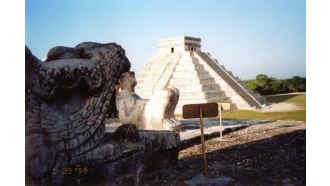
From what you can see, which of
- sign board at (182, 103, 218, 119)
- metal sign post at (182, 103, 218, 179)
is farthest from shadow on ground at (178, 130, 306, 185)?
sign board at (182, 103, 218, 119)

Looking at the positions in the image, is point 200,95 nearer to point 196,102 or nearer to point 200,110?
→ point 196,102

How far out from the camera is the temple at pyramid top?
99.5ft

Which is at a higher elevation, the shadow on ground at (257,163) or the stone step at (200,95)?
the stone step at (200,95)

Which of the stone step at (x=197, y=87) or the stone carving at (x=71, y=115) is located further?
the stone step at (x=197, y=87)

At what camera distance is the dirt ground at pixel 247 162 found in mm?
5293

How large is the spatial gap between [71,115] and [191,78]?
20713mm

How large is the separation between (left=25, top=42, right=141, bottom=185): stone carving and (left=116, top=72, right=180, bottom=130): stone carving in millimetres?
3785

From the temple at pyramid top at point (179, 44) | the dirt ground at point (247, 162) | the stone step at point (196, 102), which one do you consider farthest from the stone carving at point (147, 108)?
the temple at pyramid top at point (179, 44)

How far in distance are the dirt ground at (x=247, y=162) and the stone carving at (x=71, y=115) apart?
1161 millimetres

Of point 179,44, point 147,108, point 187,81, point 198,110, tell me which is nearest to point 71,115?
point 198,110

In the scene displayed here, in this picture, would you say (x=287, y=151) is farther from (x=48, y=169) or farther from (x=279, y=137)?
(x=48, y=169)

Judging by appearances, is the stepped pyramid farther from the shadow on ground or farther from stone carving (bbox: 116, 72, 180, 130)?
the shadow on ground

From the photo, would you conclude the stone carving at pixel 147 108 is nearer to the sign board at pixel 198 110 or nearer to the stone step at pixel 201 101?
the sign board at pixel 198 110
